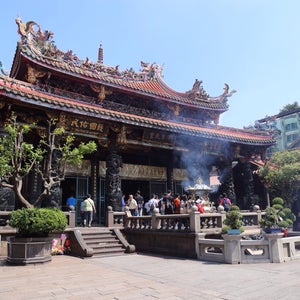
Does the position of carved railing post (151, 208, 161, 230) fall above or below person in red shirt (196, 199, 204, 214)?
below

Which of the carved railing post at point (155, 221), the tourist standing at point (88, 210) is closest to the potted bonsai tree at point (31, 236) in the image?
the tourist standing at point (88, 210)

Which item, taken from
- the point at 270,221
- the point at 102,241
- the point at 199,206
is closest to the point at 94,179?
the point at 102,241

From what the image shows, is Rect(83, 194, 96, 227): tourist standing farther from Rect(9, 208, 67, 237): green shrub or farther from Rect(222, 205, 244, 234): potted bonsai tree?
Rect(222, 205, 244, 234): potted bonsai tree

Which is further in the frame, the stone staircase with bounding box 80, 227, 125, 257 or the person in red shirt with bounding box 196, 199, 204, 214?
the person in red shirt with bounding box 196, 199, 204, 214

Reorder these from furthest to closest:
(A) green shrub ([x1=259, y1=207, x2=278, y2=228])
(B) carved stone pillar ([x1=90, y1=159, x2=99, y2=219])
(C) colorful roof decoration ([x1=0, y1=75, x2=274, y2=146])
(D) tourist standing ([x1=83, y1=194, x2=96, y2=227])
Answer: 1. (B) carved stone pillar ([x1=90, y1=159, x2=99, y2=219])
2. (D) tourist standing ([x1=83, y1=194, x2=96, y2=227])
3. (C) colorful roof decoration ([x1=0, y1=75, x2=274, y2=146])
4. (A) green shrub ([x1=259, y1=207, x2=278, y2=228])

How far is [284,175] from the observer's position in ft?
49.1

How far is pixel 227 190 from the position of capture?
15.5 metres

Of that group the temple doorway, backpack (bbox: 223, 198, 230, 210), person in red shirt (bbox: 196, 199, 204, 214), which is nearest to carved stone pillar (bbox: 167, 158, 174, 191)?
the temple doorway

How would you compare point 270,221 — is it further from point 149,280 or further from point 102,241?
point 102,241

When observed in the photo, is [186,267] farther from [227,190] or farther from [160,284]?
[227,190]

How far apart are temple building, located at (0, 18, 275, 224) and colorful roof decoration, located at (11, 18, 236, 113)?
0.13 ft

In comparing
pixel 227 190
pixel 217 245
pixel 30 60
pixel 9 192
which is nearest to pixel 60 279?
pixel 217 245

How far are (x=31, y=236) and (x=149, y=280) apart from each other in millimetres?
3691

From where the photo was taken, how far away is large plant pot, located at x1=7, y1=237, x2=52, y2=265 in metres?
7.86
